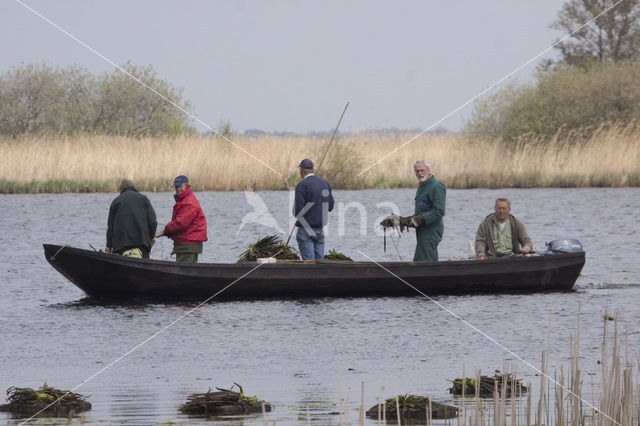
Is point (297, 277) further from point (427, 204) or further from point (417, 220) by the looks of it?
point (427, 204)

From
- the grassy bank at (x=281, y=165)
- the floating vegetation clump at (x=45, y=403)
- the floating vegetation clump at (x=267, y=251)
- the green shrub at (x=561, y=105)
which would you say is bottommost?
the floating vegetation clump at (x=45, y=403)

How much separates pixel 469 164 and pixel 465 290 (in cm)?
1962

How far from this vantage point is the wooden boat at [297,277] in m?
14.3

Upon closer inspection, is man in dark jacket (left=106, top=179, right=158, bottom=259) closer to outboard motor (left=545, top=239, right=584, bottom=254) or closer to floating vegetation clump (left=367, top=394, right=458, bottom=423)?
outboard motor (left=545, top=239, right=584, bottom=254)

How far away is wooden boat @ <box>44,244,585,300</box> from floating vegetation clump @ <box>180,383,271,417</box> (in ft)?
20.4

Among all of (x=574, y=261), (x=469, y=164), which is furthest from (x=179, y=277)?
(x=469, y=164)

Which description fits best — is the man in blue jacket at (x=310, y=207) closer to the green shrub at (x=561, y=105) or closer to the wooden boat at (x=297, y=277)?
the wooden boat at (x=297, y=277)

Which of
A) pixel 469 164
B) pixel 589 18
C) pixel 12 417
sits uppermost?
pixel 589 18

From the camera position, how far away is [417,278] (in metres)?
14.7

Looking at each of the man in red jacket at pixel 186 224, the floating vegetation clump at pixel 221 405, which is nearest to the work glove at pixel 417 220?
the man in red jacket at pixel 186 224

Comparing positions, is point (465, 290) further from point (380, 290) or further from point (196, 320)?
point (196, 320)

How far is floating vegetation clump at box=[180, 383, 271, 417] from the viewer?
8.02 m

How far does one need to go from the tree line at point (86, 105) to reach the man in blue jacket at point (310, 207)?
32.3 meters

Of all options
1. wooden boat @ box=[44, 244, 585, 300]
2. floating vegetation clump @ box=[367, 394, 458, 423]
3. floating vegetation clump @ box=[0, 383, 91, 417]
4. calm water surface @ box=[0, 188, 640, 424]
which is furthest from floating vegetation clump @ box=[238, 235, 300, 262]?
floating vegetation clump @ box=[367, 394, 458, 423]
